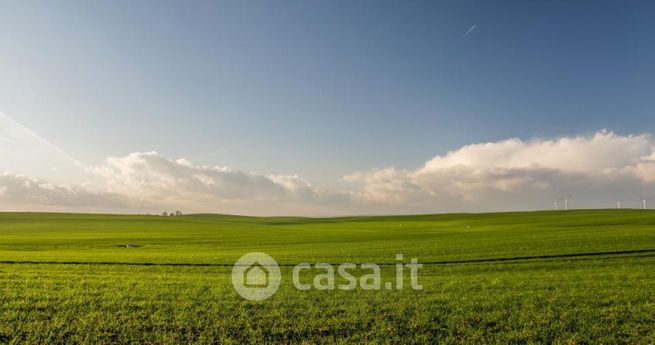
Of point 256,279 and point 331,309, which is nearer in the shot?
point 331,309

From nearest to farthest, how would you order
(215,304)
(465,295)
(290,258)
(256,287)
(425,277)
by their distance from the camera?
(215,304) → (465,295) → (256,287) → (425,277) → (290,258)

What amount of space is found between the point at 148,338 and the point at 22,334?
11.6 ft

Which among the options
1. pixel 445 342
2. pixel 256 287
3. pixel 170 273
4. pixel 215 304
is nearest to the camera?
pixel 445 342

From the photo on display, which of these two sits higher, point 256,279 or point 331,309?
point 331,309

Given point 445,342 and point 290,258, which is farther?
point 290,258

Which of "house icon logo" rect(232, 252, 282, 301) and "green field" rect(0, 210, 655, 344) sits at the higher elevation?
"green field" rect(0, 210, 655, 344)

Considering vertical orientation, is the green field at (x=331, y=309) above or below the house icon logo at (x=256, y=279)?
above

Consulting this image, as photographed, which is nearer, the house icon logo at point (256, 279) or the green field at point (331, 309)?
the green field at point (331, 309)

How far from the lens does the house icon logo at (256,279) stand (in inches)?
654

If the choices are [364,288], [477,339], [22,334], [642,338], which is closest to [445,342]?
[477,339]

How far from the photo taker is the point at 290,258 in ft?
98.6

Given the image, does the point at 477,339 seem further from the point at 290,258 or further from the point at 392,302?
the point at 290,258

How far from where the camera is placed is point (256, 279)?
67.1 feet

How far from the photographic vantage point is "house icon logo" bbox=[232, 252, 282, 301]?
16623mm
